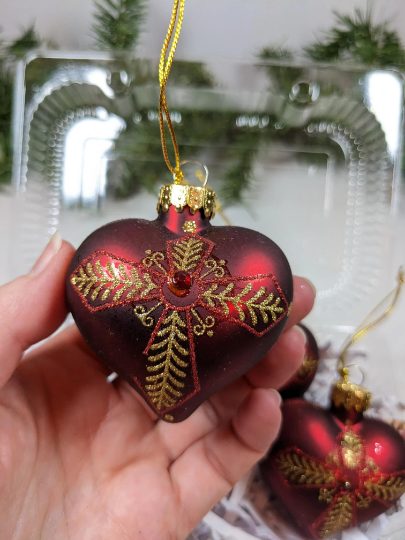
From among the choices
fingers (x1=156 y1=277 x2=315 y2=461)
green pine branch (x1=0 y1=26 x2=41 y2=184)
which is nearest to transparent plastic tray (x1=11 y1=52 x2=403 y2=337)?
green pine branch (x1=0 y1=26 x2=41 y2=184)

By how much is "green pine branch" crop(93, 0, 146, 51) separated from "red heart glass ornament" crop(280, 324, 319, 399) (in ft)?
3.05

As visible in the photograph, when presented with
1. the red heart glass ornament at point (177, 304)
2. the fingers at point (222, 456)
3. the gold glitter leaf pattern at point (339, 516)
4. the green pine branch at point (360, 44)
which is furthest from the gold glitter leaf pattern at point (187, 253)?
the green pine branch at point (360, 44)

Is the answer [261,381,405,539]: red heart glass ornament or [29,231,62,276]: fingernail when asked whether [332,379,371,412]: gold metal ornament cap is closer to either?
[261,381,405,539]: red heart glass ornament

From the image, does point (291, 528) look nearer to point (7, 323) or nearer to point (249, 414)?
point (249, 414)

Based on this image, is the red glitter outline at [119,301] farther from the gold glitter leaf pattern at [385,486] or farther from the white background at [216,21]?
the white background at [216,21]

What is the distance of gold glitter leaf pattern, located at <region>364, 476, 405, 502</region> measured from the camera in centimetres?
89

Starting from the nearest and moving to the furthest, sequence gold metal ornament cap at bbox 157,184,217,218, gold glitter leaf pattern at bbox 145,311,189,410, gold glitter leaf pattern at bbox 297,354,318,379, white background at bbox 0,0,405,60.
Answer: gold glitter leaf pattern at bbox 145,311,189,410
gold metal ornament cap at bbox 157,184,217,218
gold glitter leaf pattern at bbox 297,354,318,379
white background at bbox 0,0,405,60

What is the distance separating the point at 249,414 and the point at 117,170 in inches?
33.0

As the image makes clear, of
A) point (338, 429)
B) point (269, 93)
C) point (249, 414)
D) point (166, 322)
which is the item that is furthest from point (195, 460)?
point (269, 93)

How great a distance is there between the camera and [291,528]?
1.03 m

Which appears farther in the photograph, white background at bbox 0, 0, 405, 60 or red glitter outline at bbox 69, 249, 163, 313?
white background at bbox 0, 0, 405, 60

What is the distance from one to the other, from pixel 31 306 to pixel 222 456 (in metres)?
0.50

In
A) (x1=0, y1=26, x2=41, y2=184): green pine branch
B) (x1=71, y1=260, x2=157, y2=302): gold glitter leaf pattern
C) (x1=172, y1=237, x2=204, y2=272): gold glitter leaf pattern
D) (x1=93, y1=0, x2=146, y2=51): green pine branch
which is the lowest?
(x1=71, y1=260, x2=157, y2=302): gold glitter leaf pattern

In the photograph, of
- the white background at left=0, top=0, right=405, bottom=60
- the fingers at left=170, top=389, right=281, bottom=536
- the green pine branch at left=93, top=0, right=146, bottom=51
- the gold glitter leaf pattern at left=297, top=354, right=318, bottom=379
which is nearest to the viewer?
the fingers at left=170, top=389, right=281, bottom=536
